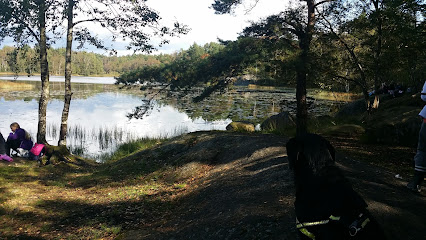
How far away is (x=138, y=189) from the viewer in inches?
320

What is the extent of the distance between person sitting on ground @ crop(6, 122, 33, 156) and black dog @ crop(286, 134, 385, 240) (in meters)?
11.1

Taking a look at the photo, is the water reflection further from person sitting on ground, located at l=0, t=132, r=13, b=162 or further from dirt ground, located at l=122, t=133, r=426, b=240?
dirt ground, located at l=122, t=133, r=426, b=240

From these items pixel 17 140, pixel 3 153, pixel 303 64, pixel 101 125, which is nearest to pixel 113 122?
pixel 101 125

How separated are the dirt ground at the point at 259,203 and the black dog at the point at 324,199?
1538mm

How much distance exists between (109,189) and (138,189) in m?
1.06

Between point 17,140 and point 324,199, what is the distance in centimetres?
1178

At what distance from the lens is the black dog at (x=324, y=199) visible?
192 centimetres

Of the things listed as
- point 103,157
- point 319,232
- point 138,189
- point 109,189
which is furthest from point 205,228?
point 103,157

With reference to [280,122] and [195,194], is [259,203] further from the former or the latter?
[280,122]

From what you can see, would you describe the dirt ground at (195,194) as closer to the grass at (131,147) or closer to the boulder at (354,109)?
the grass at (131,147)

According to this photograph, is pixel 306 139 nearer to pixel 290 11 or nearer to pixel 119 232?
pixel 119 232

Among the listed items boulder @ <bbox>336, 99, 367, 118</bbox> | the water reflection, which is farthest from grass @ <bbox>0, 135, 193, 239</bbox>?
boulder @ <bbox>336, 99, 367, 118</bbox>

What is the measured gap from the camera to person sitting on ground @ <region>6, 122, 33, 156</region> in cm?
1015

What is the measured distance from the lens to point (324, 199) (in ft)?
6.63
